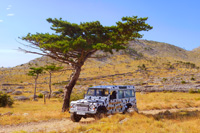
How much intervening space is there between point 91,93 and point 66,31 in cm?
683

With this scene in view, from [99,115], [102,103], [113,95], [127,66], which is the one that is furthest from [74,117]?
[127,66]

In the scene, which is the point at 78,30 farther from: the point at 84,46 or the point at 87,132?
the point at 87,132

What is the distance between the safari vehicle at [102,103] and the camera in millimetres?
11398

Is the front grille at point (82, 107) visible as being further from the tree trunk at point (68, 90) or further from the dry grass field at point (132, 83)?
the tree trunk at point (68, 90)

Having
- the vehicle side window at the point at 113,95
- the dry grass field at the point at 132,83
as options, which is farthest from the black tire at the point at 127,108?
the vehicle side window at the point at 113,95

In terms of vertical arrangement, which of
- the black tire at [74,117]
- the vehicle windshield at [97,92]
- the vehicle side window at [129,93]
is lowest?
the black tire at [74,117]

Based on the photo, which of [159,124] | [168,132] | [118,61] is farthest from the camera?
[118,61]

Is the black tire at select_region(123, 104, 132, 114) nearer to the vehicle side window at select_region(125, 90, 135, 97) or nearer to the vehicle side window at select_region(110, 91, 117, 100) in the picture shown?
the vehicle side window at select_region(125, 90, 135, 97)

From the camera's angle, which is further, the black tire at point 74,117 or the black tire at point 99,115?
the black tire at point 74,117

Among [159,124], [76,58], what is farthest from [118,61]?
[159,124]

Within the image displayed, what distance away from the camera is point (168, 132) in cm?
812

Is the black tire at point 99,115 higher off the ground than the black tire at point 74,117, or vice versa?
the black tire at point 99,115

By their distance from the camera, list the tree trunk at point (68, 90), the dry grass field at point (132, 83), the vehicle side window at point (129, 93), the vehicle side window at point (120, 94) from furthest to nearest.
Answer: the tree trunk at point (68, 90), the vehicle side window at point (129, 93), the vehicle side window at point (120, 94), the dry grass field at point (132, 83)

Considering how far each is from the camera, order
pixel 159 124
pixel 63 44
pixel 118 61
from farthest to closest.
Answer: pixel 118 61 < pixel 63 44 < pixel 159 124
